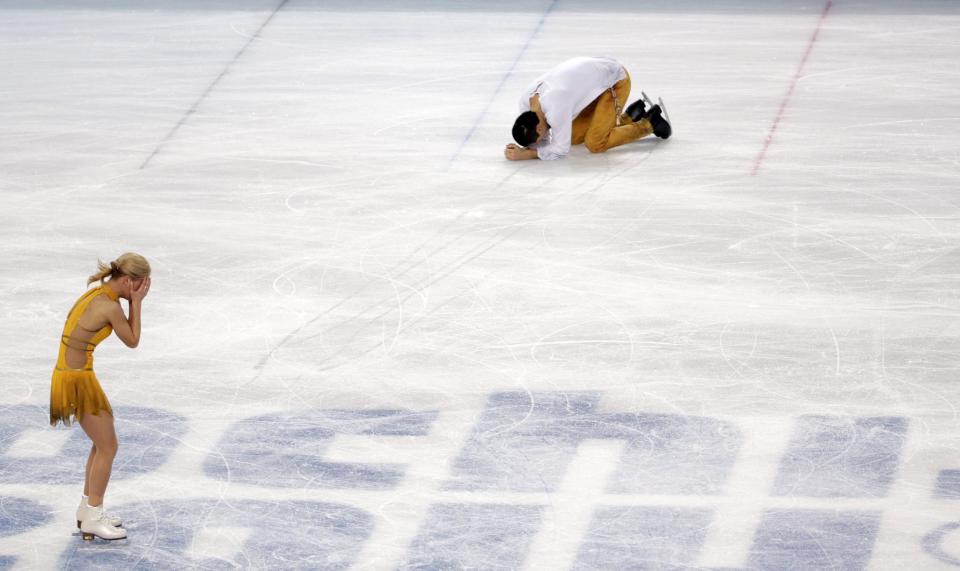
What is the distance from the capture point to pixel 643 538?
6.86 m

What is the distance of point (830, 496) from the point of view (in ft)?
23.5

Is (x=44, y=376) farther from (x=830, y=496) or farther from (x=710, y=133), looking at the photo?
(x=710, y=133)

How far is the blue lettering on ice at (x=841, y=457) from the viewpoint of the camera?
723cm

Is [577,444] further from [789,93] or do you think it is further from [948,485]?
[789,93]

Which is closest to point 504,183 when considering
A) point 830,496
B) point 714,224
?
point 714,224

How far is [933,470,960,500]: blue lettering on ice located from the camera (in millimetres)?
7129

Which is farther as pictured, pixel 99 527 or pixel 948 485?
pixel 948 485

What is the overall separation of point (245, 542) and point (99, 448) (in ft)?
2.40

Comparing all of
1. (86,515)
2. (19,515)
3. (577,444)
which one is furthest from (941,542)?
(19,515)

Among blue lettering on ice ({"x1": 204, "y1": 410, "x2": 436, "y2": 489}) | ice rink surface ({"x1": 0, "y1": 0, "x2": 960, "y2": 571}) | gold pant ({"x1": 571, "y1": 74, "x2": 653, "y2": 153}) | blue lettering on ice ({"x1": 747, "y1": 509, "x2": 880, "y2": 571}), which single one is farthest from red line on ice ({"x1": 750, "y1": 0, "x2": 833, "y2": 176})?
blue lettering on ice ({"x1": 747, "y1": 509, "x2": 880, "y2": 571})

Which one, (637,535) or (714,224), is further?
(714,224)

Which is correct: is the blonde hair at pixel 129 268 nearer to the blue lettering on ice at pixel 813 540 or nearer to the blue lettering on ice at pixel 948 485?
the blue lettering on ice at pixel 813 540

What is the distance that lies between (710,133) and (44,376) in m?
5.67

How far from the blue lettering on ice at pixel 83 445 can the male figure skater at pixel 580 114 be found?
4.40 metres
